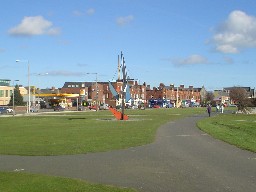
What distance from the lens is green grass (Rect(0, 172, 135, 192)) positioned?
406 inches

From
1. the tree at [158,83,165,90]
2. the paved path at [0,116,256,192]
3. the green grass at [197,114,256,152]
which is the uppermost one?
the tree at [158,83,165,90]

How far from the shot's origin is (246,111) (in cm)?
7450

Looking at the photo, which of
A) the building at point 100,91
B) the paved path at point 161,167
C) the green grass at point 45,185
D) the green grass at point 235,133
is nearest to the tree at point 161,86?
the building at point 100,91

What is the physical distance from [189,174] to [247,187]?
2.28 metres

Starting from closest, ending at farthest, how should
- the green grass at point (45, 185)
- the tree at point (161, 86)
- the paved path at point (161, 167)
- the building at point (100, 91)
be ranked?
the green grass at point (45, 185)
the paved path at point (161, 167)
the building at point (100, 91)
the tree at point (161, 86)

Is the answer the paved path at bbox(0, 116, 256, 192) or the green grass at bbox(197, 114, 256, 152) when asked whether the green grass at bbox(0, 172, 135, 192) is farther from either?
the green grass at bbox(197, 114, 256, 152)

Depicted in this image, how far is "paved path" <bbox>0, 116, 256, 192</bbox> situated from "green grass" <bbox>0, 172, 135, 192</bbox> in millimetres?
688

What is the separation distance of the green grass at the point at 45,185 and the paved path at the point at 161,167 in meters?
0.69

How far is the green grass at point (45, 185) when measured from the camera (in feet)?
33.8

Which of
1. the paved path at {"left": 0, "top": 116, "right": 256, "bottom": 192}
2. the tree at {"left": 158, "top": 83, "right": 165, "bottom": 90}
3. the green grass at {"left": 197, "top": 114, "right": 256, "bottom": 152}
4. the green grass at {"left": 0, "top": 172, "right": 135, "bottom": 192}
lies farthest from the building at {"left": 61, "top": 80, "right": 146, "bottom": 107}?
the green grass at {"left": 0, "top": 172, "right": 135, "bottom": 192}

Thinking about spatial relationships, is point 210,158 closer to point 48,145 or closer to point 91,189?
point 91,189

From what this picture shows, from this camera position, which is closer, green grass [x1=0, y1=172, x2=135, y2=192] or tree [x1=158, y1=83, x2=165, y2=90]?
green grass [x1=0, y1=172, x2=135, y2=192]

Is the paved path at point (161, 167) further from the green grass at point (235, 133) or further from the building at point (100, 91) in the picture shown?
the building at point (100, 91)

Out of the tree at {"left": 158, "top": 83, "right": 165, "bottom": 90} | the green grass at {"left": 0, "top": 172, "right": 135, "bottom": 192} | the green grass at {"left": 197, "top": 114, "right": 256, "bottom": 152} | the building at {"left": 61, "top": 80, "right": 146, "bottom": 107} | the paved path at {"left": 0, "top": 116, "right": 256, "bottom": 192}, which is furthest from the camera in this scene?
the tree at {"left": 158, "top": 83, "right": 165, "bottom": 90}
